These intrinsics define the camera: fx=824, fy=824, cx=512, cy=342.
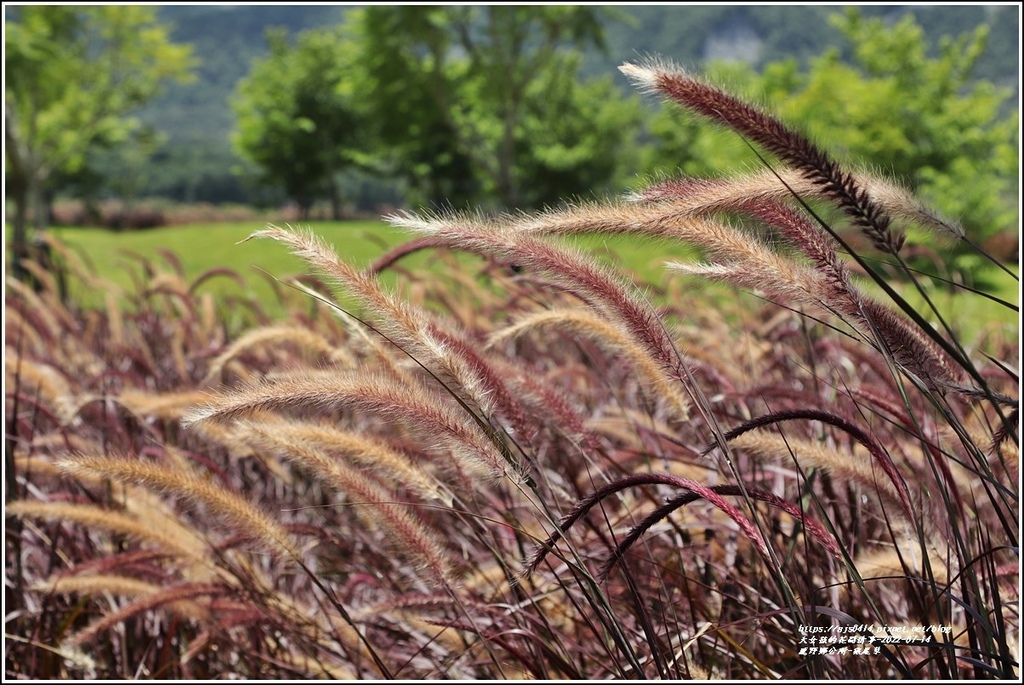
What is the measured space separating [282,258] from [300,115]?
29.1 metres

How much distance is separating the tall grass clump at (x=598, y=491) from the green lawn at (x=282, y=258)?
120 millimetres

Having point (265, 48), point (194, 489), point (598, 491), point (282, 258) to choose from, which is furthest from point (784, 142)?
point (265, 48)

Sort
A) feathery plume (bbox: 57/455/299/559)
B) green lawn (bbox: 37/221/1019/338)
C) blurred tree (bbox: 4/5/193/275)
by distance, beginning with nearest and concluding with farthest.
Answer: feathery plume (bbox: 57/455/299/559) → green lawn (bbox: 37/221/1019/338) → blurred tree (bbox: 4/5/193/275)

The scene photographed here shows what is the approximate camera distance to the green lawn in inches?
67.0

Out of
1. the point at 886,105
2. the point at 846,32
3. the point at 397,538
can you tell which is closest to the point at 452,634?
the point at 397,538

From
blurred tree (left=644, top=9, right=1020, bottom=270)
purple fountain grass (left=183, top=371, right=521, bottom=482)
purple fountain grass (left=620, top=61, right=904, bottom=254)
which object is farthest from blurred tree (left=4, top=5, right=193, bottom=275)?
purple fountain grass (left=620, top=61, right=904, bottom=254)

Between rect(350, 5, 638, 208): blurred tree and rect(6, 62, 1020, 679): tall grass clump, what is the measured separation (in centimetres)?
28

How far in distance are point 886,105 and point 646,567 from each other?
14.6m

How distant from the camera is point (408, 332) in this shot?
0.92 metres

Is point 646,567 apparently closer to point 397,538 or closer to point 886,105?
point 397,538

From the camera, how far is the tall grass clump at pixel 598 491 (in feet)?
3.00

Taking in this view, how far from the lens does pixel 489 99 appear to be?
850 inches

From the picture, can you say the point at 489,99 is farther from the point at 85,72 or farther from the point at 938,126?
the point at 938,126

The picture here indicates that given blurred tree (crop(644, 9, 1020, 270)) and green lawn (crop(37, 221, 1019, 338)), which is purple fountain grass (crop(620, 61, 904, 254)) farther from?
blurred tree (crop(644, 9, 1020, 270))
